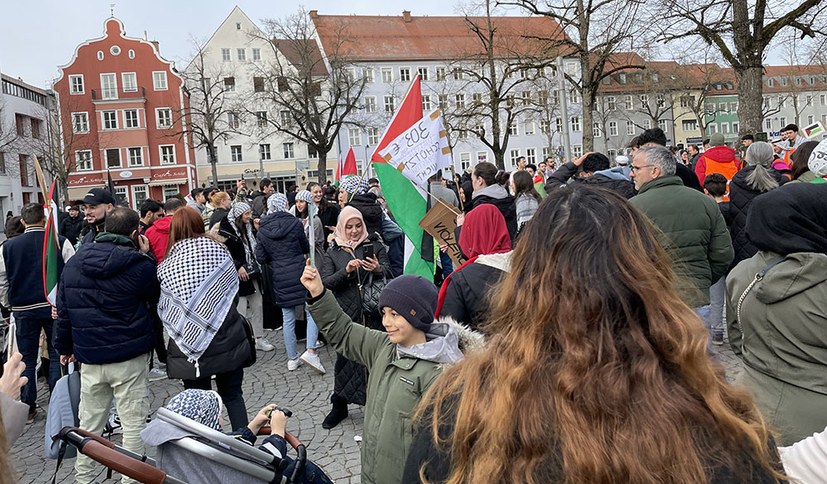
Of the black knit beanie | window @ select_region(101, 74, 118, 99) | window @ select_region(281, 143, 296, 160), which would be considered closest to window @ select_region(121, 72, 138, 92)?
window @ select_region(101, 74, 118, 99)

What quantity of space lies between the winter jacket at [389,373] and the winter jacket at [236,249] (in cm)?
503

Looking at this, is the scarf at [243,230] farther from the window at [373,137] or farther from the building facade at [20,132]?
the window at [373,137]

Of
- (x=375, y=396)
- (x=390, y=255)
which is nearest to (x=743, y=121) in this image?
(x=390, y=255)

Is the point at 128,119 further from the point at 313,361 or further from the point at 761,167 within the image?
the point at 761,167

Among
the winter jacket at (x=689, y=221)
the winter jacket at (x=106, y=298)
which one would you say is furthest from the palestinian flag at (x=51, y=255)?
the winter jacket at (x=689, y=221)

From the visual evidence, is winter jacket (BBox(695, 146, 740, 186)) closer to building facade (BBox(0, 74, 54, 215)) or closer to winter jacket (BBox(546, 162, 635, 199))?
winter jacket (BBox(546, 162, 635, 199))

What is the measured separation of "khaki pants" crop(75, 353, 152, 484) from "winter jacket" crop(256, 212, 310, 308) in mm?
2706

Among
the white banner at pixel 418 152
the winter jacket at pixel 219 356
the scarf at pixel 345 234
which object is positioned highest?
the white banner at pixel 418 152

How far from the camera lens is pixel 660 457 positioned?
1220 mm

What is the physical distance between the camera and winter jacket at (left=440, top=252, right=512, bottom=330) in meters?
3.89

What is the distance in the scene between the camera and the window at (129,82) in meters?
57.3

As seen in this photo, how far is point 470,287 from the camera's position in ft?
12.8

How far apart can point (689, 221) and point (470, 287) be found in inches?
76.9

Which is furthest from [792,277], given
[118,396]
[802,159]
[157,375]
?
[157,375]
